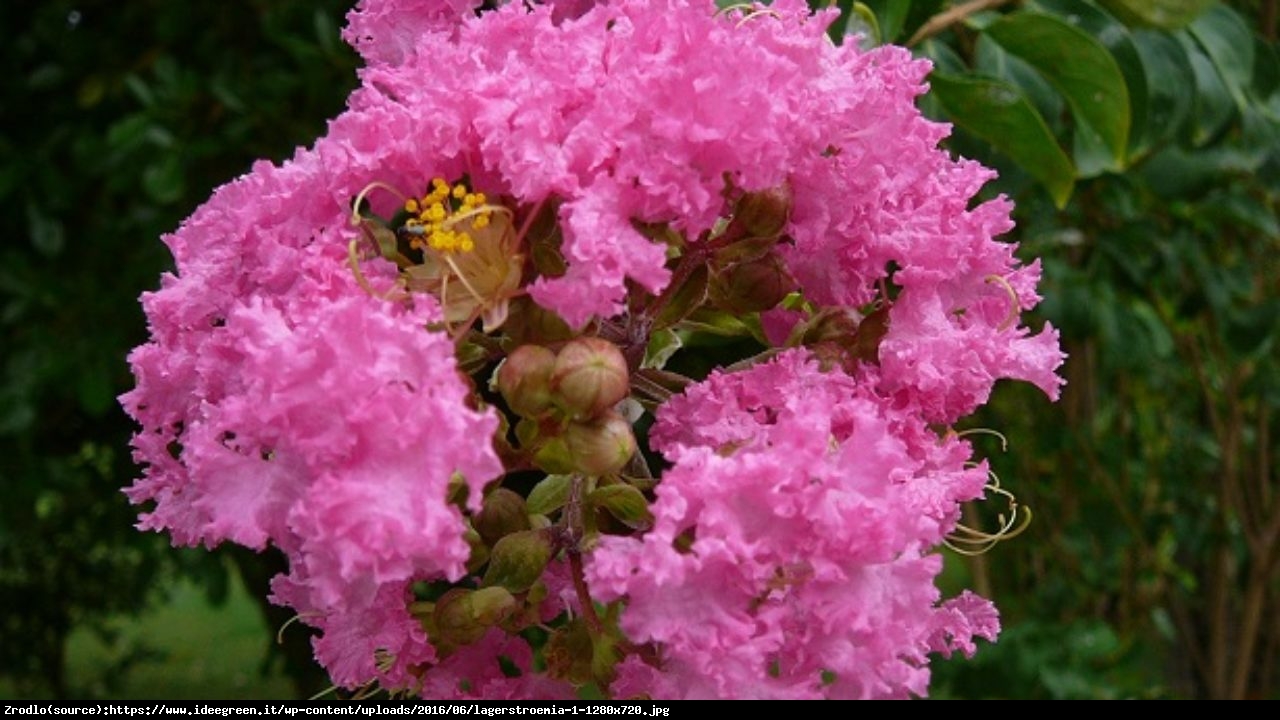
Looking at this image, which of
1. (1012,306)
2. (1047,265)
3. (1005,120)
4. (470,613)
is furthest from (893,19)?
(1047,265)

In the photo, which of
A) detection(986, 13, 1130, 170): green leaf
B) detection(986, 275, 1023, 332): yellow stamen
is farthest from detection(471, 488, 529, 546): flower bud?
detection(986, 13, 1130, 170): green leaf

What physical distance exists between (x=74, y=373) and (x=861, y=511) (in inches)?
62.9

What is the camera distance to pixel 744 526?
0.59 m

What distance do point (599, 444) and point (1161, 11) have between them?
653 millimetres

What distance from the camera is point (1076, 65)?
3.33 feet

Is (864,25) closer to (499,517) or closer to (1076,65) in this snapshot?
(1076,65)

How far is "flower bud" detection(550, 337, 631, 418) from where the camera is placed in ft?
2.00

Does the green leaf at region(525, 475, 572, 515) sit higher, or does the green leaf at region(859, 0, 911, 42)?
the green leaf at region(859, 0, 911, 42)

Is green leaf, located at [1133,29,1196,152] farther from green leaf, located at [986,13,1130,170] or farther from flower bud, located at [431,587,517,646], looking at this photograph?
flower bud, located at [431,587,517,646]

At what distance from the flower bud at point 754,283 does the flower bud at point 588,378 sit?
3.8 inches

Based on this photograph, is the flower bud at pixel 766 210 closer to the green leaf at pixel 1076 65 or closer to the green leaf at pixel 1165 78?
the green leaf at pixel 1076 65
